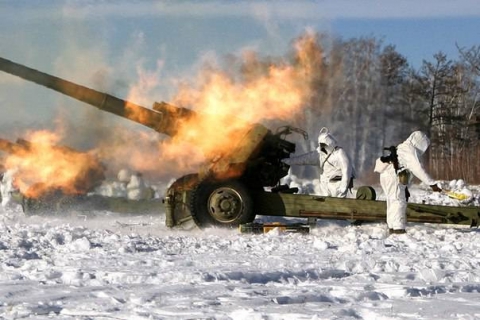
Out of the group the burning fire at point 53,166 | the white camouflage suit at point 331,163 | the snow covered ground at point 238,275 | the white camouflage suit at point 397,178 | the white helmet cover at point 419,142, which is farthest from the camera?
the burning fire at point 53,166

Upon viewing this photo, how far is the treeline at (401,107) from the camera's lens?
4200 centimetres

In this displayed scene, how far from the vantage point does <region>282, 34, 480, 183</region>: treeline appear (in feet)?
138

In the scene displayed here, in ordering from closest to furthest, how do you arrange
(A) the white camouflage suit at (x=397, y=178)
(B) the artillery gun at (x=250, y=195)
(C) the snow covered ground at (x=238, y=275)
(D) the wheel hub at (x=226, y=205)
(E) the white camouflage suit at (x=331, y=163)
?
(C) the snow covered ground at (x=238, y=275) < (A) the white camouflage suit at (x=397, y=178) < (B) the artillery gun at (x=250, y=195) < (D) the wheel hub at (x=226, y=205) < (E) the white camouflage suit at (x=331, y=163)

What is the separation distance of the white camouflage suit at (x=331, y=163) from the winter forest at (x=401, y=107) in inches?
873

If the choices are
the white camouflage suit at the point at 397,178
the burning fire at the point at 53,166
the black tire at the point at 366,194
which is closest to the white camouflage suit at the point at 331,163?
the black tire at the point at 366,194

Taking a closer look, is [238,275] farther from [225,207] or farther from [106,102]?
[106,102]

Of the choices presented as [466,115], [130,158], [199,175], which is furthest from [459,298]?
[466,115]

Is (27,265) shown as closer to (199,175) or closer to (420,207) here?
(199,175)

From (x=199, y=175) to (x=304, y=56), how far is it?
13.1ft

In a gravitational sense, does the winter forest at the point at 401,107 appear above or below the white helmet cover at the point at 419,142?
above

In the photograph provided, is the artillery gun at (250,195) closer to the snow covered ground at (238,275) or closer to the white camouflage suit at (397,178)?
the white camouflage suit at (397,178)

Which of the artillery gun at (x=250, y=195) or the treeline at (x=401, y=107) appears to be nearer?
the artillery gun at (x=250, y=195)

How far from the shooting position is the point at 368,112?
44.6 meters

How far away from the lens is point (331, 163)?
15.3 m
